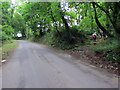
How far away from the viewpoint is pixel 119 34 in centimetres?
739

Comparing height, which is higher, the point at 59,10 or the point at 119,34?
the point at 59,10

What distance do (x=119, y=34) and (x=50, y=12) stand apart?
8960 millimetres

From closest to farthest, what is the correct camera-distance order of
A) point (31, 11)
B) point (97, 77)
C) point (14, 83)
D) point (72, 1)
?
point (14, 83) → point (97, 77) → point (72, 1) → point (31, 11)

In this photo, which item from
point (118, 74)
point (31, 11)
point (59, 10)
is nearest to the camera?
point (118, 74)

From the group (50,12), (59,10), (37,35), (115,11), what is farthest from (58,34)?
(37,35)

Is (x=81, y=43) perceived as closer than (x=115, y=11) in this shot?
No

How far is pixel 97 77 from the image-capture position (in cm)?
468

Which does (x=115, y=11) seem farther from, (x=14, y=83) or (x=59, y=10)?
(x=14, y=83)

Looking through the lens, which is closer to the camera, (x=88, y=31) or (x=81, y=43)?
(x=81, y=43)

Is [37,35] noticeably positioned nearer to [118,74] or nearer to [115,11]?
[115,11]

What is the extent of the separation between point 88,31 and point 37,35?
700 inches

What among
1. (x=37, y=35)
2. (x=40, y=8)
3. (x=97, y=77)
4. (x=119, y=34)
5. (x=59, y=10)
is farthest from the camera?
(x=37, y=35)

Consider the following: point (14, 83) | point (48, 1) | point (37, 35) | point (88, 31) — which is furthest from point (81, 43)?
point (37, 35)

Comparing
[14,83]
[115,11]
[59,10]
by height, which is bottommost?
[14,83]
